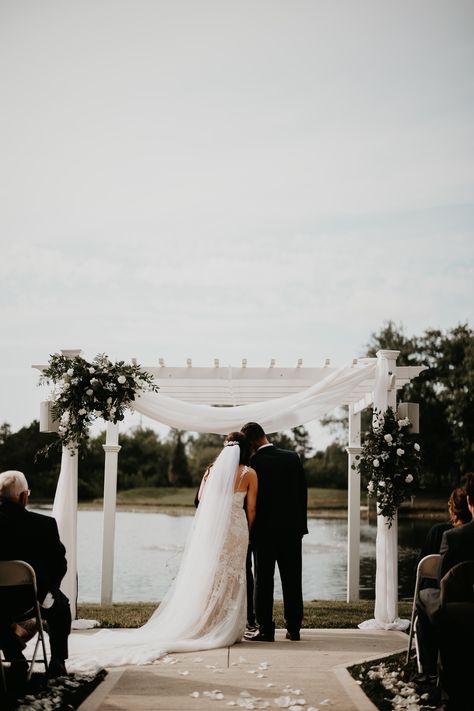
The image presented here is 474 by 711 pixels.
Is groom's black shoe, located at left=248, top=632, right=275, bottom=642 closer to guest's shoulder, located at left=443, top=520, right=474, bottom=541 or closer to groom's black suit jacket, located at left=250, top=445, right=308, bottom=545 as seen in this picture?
groom's black suit jacket, located at left=250, top=445, right=308, bottom=545

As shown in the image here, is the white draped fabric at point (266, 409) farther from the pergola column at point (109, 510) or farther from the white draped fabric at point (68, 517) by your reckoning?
the pergola column at point (109, 510)

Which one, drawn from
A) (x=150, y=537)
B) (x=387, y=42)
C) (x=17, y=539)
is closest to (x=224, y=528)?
(x=17, y=539)

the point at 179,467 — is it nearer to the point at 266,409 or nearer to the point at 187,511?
the point at 187,511

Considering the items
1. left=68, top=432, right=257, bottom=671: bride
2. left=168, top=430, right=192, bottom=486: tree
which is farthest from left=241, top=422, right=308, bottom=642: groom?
left=168, top=430, right=192, bottom=486: tree

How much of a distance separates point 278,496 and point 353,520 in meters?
3.60


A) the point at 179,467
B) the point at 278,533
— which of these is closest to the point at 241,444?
the point at 278,533

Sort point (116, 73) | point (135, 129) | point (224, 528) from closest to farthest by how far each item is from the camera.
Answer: point (224, 528)
point (116, 73)
point (135, 129)

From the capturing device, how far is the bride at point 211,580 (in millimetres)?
7047

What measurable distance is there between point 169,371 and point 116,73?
15.3m

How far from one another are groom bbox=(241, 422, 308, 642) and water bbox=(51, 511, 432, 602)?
1363 millimetres

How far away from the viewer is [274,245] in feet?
106

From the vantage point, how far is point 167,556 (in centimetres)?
2420

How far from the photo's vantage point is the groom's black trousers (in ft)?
24.8

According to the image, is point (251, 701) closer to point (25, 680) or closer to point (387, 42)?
point (25, 680)
